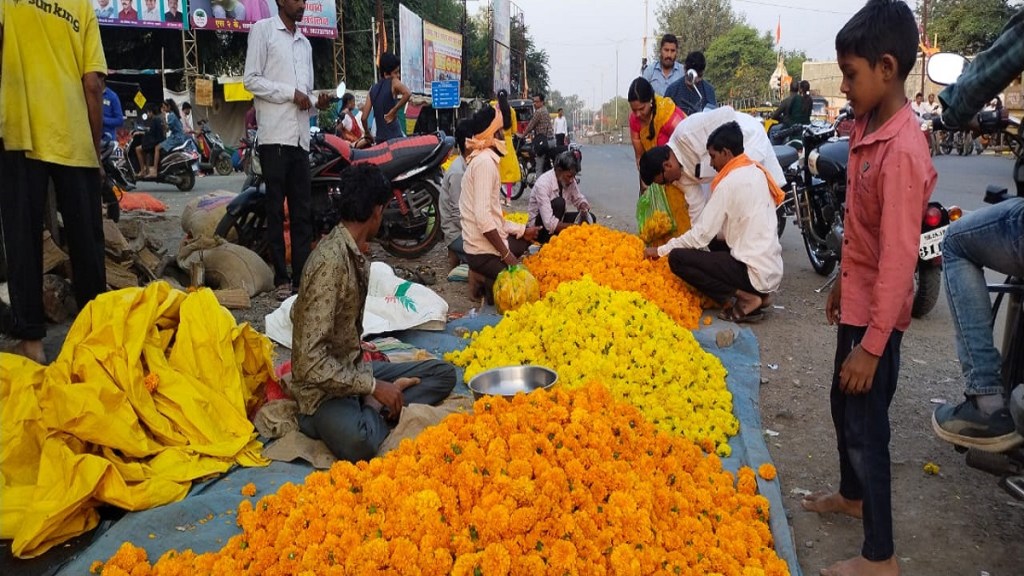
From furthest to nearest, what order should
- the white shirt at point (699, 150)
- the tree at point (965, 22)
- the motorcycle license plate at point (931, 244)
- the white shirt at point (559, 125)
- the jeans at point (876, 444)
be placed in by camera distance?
the tree at point (965, 22) → the white shirt at point (559, 125) → the white shirt at point (699, 150) → the motorcycle license plate at point (931, 244) → the jeans at point (876, 444)

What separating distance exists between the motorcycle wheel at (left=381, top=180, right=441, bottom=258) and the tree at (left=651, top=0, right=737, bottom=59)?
175ft

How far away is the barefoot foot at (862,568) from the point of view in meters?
2.47

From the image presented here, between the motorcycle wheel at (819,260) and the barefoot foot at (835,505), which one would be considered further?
the motorcycle wheel at (819,260)

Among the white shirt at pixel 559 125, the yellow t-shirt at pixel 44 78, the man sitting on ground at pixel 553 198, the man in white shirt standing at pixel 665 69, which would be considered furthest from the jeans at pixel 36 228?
the white shirt at pixel 559 125

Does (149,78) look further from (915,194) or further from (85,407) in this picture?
(915,194)

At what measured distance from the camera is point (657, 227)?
6.29 meters

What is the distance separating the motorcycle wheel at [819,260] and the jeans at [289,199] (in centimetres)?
473

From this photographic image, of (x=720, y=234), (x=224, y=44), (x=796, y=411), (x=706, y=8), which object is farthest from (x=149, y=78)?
(x=706, y=8)

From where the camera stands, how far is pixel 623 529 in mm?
2342

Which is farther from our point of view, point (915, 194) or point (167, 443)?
point (167, 443)

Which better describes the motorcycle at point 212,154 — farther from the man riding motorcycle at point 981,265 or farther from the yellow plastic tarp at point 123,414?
the man riding motorcycle at point 981,265

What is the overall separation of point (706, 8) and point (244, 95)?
1729 inches

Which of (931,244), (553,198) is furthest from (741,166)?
(553,198)

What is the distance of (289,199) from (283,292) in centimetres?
81
